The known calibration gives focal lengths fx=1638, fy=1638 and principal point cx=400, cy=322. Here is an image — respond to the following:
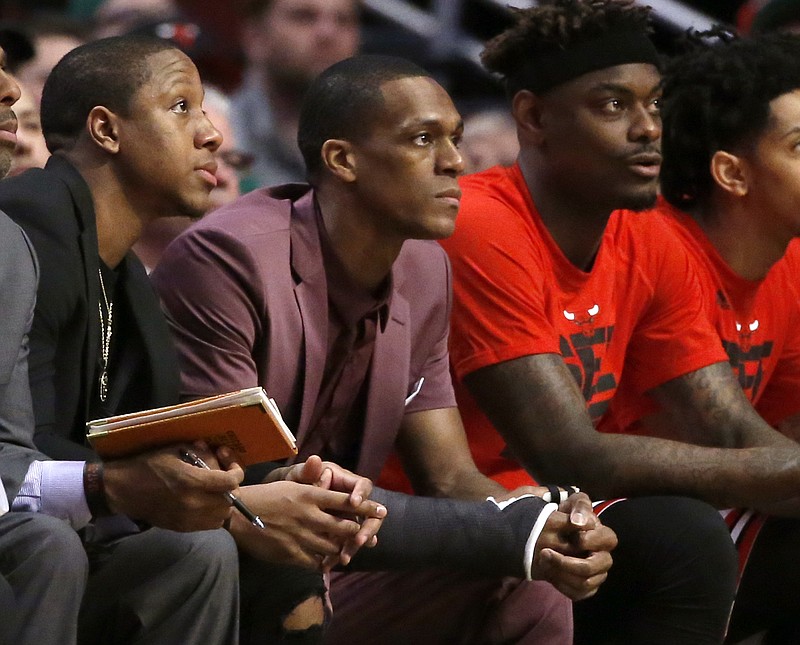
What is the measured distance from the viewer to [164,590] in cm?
282

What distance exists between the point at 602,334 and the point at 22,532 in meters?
1.82

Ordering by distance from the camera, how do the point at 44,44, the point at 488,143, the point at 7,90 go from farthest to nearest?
the point at 488,143, the point at 44,44, the point at 7,90

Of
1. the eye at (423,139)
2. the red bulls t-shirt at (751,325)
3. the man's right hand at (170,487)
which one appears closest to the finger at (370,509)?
the man's right hand at (170,487)

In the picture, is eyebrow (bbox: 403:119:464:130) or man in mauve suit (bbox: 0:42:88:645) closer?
man in mauve suit (bbox: 0:42:88:645)

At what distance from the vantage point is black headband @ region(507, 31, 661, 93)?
4098 mm

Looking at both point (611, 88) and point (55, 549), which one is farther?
point (611, 88)

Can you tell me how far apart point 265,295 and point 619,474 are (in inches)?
35.7

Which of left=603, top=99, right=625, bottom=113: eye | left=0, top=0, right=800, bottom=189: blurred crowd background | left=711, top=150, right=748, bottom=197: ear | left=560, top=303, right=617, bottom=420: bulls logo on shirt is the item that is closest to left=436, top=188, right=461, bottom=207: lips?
left=560, top=303, right=617, bottom=420: bulls logo on shirt

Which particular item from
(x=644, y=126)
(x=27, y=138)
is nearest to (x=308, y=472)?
(x=644, y=126)

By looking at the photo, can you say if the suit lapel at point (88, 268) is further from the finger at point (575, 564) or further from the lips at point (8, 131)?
the finger at point (575, 564)

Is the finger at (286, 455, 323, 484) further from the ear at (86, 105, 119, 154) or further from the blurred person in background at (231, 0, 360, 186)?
the blurred person in background at (231, 0, 360, 186)

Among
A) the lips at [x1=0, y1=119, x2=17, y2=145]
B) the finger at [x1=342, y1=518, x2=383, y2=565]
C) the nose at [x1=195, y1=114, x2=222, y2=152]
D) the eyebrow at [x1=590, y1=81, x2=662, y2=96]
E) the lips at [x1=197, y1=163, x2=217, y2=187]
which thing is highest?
the lips at [x1=0, y1=119, x2=17, y2=145]

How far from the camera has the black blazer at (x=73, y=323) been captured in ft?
9.62

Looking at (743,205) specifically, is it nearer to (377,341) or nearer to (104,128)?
(377,341)
